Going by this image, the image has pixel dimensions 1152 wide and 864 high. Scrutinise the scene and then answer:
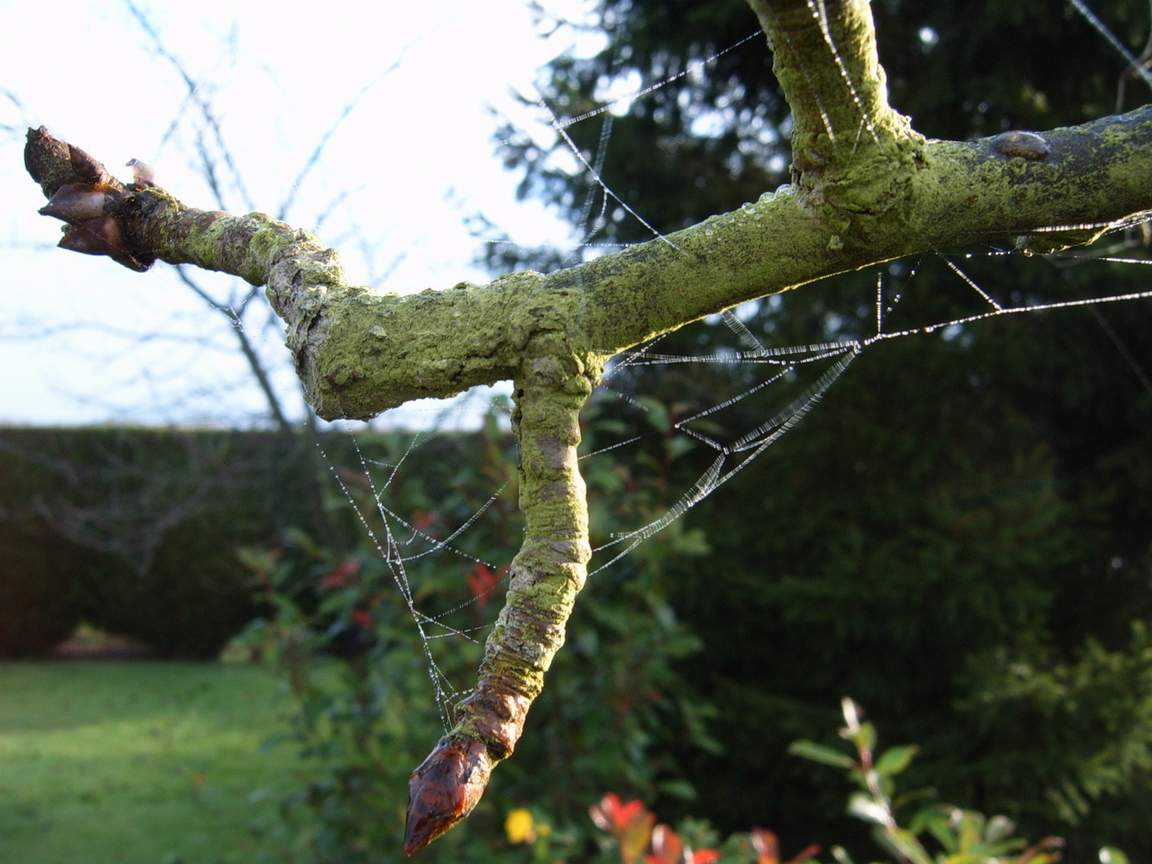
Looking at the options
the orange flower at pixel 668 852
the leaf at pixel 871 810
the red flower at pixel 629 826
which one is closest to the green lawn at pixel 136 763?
the red flower at pixel 629 826

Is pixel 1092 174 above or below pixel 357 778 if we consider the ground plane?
above

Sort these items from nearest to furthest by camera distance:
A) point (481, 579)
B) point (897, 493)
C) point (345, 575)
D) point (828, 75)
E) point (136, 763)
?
point (828, 75)
point (481, 579)
point (345, 575)
point (897, 493)
point (136, 763)

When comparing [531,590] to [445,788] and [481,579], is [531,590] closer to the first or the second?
[445,788]

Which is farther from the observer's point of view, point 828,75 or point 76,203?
point 76,203

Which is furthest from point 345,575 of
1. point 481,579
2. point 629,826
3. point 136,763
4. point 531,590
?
point 136,763

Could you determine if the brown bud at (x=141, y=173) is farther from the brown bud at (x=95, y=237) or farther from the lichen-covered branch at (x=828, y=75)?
the lichen-covered branch at (x=828, y=75)

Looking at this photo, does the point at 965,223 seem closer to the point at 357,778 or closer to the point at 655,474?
the point at 357,778

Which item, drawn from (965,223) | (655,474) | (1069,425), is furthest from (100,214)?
(1069,425)
